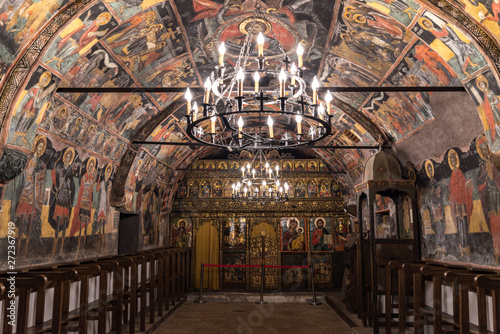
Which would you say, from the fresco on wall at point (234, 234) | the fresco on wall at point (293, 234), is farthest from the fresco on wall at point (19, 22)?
the fresco on wall at point (293, 234)

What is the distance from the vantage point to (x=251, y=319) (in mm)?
11078

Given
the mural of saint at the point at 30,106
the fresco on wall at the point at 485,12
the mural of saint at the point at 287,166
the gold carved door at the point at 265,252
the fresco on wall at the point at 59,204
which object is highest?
the fresco on wall at the point at 485,12

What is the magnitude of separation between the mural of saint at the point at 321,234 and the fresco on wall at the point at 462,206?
8.51m

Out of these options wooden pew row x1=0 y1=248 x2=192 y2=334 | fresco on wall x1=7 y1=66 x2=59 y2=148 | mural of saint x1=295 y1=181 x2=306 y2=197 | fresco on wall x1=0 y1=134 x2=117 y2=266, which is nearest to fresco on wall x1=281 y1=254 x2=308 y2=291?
mural of saint x1=295 y1=181 x2=306 y2=197

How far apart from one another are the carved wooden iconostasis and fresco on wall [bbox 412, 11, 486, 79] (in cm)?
1121

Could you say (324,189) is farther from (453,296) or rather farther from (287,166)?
(453,296)

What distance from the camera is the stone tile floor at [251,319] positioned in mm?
9727

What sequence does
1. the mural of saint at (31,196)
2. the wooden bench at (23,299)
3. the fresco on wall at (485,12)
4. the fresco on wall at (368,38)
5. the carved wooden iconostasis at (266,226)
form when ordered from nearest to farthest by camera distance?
the wooden bench at (23,299), the fresco on wall at (485,12), the fresco on wall at (368,38), the mural of saint at (31,196), the carved wooden iconostasis at (266,226)

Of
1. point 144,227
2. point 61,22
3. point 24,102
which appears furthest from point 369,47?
point 144,227

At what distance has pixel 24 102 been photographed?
6297 millimetres

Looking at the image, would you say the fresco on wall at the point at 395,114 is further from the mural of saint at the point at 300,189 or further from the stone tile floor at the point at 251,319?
the mural of saint at the point at 300,189

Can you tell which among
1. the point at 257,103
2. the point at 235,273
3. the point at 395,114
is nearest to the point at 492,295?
the point at 395,114

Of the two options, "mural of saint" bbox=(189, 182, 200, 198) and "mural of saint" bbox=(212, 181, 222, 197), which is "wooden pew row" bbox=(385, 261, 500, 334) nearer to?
"mural of saint" bbox=(212, 181, 222, 197)

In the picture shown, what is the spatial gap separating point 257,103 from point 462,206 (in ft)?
20.8
